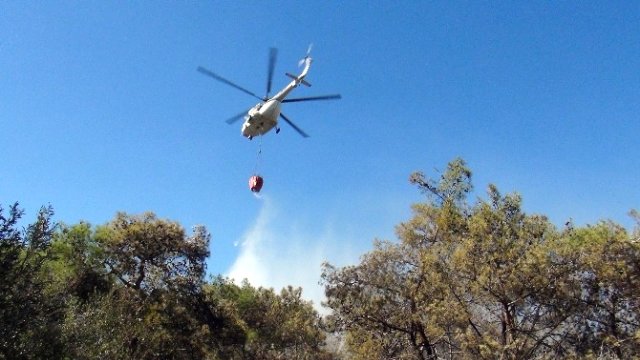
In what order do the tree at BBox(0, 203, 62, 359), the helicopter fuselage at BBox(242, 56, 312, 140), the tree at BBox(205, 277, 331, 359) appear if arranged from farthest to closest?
the tree at BBox(205, 277, 331, 359) < the helicopter fuselage at BBox(242, 56, 312, 140) < the tree at BBox(0, 203, 62, 359)

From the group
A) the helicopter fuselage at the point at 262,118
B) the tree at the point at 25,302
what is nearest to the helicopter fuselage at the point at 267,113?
the helicopter fuselage at the point at 262,118

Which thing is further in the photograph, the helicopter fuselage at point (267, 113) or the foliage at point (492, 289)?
the helicopter fuselage at point (267, 113)

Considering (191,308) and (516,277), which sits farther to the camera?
(191,308)

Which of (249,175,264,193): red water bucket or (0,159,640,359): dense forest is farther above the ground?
(249,175,264,193): red water bucket

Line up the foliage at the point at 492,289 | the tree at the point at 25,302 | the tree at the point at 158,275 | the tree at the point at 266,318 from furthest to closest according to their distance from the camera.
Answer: the tree at the point at 266,318 < the tree at the point at 158,275 < the foliage at the point at 492,289 < the tree at the point at 25,302

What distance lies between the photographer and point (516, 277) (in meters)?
20.9

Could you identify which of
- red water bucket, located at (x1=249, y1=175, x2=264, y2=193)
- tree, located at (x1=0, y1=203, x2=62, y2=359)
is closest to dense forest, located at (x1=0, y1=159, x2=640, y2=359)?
tree, located at (x1=0, y1=203, x2=62, y2=359)

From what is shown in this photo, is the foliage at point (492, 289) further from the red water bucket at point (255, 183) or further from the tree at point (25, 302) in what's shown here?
the tree at point (25, 302)

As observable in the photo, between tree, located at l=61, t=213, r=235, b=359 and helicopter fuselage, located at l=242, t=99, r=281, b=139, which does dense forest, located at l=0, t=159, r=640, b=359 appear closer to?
tree, located at l=61, t=213, r=235, b=359

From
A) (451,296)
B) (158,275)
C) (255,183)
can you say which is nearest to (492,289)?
(451,296)

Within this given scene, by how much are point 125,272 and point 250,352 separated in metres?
12.3

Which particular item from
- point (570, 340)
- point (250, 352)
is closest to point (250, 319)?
point (250, 352)

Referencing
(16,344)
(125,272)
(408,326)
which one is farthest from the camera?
(125,272)

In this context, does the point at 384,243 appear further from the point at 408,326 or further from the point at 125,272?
the point at 125,272
